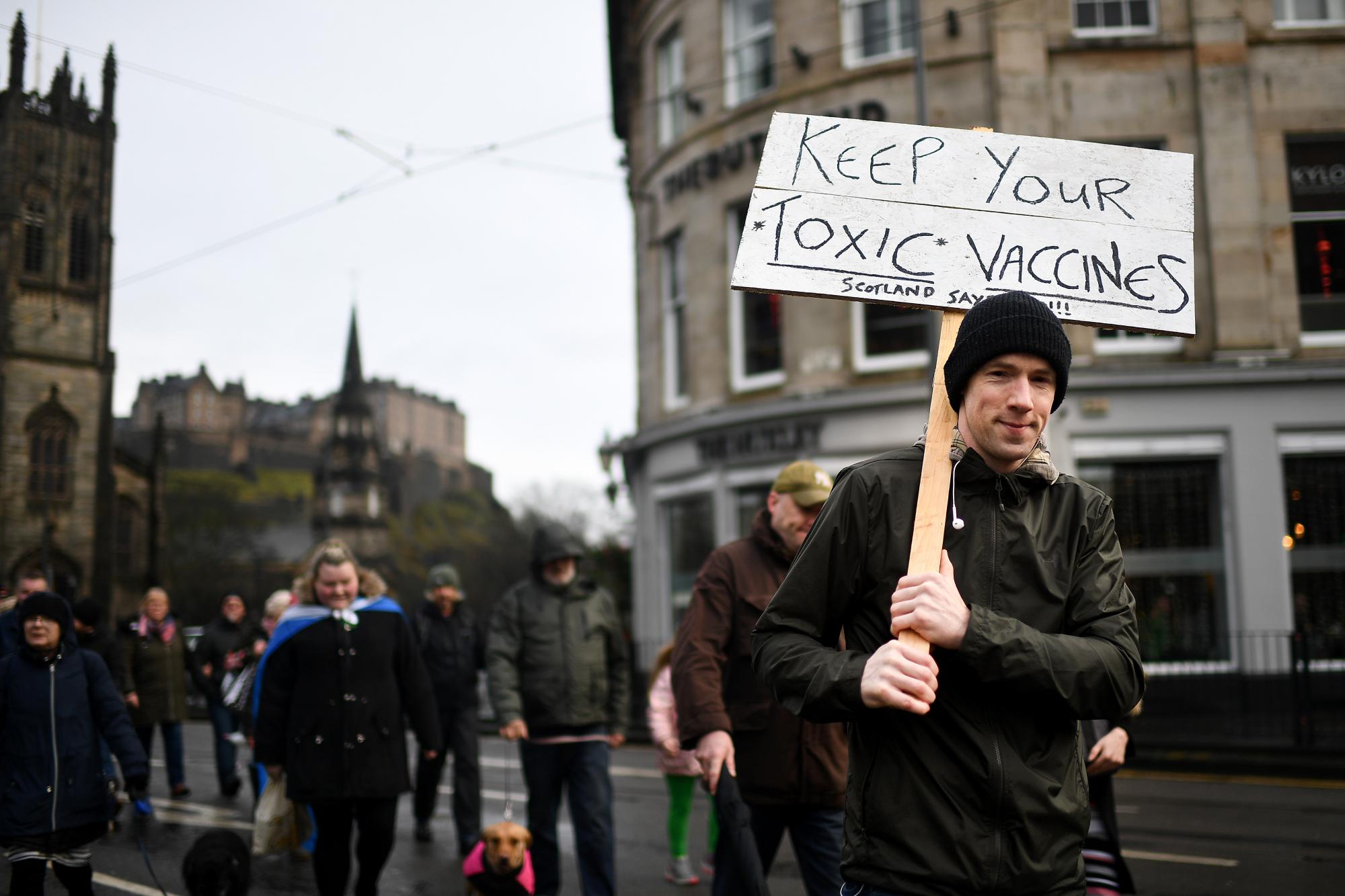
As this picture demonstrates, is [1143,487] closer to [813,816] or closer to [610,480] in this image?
[610,480]

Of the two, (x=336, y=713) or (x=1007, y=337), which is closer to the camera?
(x=1007, y=337)

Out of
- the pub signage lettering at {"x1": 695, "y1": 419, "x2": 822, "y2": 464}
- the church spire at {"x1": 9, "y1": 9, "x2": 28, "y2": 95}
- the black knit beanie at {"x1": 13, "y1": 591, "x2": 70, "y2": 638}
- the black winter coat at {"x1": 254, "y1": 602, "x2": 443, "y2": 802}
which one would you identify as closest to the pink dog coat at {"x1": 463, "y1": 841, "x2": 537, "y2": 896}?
the black winter coat at {"x1": 254, "y1": 602, "x2": 443, "y2": 802}

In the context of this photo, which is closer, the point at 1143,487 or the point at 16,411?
the point at 1143,487

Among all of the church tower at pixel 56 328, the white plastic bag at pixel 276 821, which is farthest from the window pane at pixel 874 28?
the white plastic bag at pixel 276 821

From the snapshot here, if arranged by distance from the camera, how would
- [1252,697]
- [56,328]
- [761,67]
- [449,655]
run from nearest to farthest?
1. [449,655]
2. [1252,697]
3. [761,67]
4. [56,328]

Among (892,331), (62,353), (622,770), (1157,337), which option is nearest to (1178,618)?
(1157,337)

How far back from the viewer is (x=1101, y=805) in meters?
4.77

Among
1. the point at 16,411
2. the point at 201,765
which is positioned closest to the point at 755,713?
the point at 201,765

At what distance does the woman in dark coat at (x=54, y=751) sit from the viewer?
5.58m

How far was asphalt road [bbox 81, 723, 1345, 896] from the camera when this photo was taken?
7.14 meters

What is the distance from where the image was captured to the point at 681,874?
7348 millimetres

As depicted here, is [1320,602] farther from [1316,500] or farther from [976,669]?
[976,669]

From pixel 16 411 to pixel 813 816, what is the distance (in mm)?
61285

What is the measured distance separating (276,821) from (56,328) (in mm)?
38275
